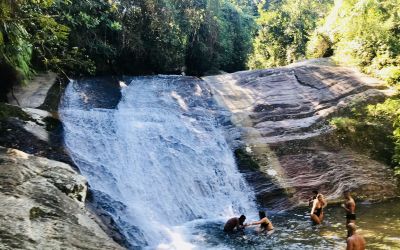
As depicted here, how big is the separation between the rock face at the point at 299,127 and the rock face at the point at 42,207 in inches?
287

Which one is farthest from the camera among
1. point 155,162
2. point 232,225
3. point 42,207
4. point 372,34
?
point 372,34

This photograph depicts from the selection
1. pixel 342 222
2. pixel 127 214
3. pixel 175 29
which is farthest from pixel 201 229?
pixel 175 29

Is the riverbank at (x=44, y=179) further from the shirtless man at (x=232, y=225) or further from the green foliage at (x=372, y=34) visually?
the green foliage at (x=372, y=34)

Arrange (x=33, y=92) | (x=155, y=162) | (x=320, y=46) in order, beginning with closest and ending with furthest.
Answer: (x=155, y=162), (x=33, y=92), (x=320, y=46)

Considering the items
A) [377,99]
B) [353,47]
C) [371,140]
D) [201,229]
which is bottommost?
[201,229]

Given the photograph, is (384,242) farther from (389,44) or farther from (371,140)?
(389,44)

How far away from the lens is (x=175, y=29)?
2467cm

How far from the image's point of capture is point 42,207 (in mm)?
7512

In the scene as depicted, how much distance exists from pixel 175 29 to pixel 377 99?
12273 mm

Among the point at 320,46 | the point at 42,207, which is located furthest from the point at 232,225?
the point at 320,46

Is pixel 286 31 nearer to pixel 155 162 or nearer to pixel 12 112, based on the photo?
pixel 155 162

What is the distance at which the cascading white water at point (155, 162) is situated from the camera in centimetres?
1241

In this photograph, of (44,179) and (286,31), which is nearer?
(44,179)

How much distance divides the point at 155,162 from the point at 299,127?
6265 millimetres
